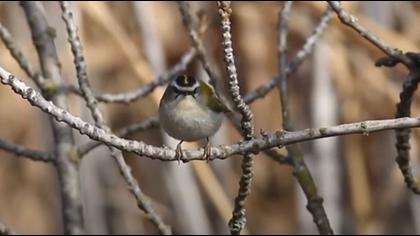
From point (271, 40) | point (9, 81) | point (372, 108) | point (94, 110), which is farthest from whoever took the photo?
point (271, 40)

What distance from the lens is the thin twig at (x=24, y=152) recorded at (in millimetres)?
1347

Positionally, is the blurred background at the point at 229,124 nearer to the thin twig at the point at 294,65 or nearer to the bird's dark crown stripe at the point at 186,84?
the thin twig at the point at 294,65

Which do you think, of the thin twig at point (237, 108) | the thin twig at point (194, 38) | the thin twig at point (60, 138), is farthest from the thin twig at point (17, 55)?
the thin twig at point (237, 108)

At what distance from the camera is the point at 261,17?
2518 mm

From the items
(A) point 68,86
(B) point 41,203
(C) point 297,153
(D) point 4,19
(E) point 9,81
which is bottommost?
(E) point 9,81

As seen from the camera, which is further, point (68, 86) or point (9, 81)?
point (68, 86)

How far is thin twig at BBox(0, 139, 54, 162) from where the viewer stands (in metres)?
1.35

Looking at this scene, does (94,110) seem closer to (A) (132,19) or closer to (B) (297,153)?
(B) (297,153)

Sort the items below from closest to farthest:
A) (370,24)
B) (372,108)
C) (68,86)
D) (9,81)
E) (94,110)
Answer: (9,81), (94,110), (68,86), (370,24), (372,108)

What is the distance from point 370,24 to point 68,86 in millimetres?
934

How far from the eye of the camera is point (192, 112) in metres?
1.10

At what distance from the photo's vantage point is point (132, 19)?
100 inches

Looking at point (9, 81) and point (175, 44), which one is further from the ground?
point (175, 44)

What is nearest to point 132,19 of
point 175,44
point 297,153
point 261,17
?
point 175,44
